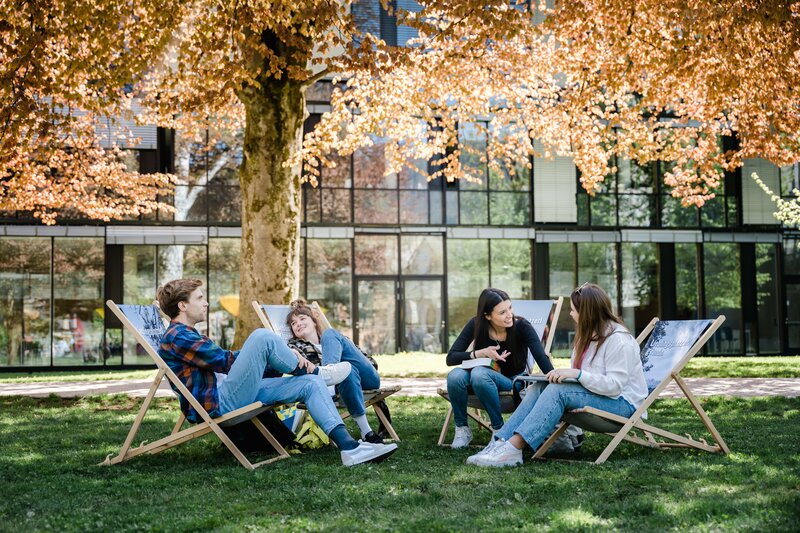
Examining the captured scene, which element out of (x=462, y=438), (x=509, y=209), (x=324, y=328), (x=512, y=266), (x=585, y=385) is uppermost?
(x=509, y=209)

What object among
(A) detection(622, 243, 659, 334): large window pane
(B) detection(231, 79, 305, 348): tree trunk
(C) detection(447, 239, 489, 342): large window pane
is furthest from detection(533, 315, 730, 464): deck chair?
(A) detection(622, 243, 659, 334): large window pane

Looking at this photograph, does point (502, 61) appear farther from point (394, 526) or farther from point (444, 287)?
point (394, 526)

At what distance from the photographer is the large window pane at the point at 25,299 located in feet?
65.0

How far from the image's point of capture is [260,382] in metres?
5.60

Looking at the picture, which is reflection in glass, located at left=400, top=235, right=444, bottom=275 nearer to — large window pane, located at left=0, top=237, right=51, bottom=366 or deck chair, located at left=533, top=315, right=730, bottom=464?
large window pane, located at left=0, top=237, right=51, bottom=366

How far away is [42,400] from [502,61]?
34.4ft

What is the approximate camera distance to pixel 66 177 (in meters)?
16.8

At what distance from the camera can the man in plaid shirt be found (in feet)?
17.9

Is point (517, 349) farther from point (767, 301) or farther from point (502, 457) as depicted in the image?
point (767, 301)

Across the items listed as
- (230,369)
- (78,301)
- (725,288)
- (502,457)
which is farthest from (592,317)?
(725,288)

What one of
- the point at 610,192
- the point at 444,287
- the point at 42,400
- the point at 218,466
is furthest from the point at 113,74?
the point at 610,192

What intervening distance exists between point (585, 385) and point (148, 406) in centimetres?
286

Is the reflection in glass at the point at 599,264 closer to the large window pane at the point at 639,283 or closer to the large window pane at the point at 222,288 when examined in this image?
the large window pane at the point at 639,283

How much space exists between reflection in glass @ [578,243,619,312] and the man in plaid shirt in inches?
697
